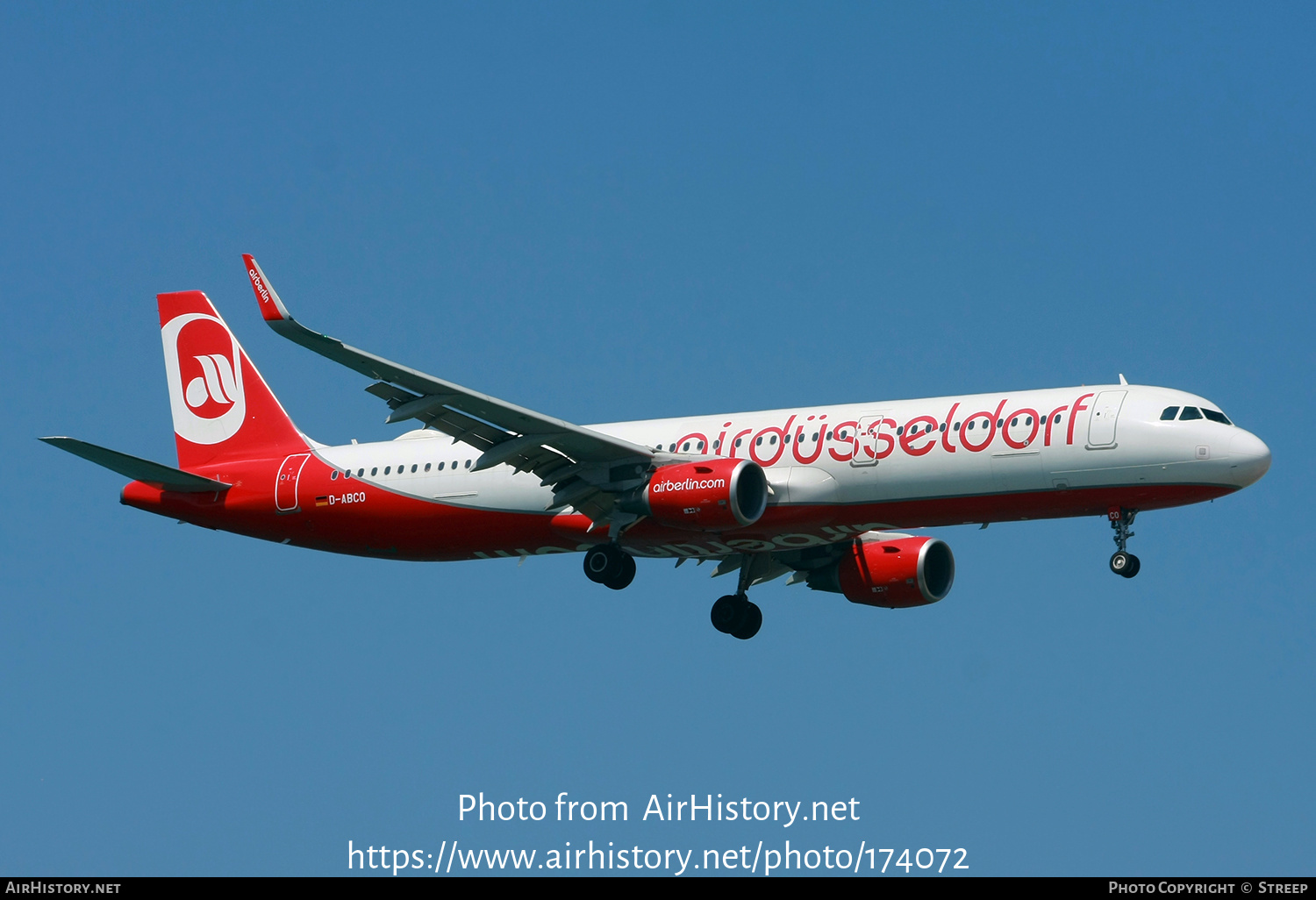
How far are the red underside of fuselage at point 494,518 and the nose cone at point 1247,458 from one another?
1.93 feet

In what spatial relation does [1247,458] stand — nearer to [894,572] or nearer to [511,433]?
[894,572]

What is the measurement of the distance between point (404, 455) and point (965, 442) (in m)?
15.1

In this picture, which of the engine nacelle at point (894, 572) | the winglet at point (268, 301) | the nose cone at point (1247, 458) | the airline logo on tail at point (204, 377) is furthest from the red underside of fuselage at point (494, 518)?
the winglet at point (268, 301)

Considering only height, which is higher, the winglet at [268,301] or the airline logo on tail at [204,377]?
the airline logo on tail at [204,377]

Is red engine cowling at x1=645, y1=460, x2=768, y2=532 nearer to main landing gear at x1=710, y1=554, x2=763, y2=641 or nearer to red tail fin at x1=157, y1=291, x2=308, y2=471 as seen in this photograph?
main landing gear at x1=710, y1=554, x2=763, y2=641

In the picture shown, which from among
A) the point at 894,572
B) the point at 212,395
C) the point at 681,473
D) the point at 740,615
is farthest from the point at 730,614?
the point at 212,395

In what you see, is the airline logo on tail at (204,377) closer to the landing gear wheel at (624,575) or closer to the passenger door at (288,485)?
the passenger door at (288,485)

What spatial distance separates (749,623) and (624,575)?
5959 mm

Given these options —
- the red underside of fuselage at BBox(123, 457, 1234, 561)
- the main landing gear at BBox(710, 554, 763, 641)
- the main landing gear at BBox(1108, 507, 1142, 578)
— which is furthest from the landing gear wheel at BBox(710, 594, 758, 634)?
the main landing gear at BBox(1108, 507, 1142, 578)

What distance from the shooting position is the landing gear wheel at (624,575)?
43969 millimetres

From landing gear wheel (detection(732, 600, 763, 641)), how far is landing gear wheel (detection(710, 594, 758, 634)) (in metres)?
0.05

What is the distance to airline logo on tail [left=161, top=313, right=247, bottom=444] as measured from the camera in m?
50.6

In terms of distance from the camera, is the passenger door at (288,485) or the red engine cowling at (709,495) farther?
the passenger door at (288,485)
